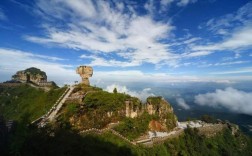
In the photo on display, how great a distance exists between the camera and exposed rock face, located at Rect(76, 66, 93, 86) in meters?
60.1

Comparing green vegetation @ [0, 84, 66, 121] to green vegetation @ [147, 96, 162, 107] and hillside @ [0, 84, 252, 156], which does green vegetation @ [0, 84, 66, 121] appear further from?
green vegetation @ [147, 96, 162, 107]

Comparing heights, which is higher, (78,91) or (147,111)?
(78,91)

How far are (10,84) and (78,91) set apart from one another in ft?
115

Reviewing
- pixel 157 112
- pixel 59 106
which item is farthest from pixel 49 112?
pixel 157 112

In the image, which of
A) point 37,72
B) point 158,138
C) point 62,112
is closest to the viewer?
point 62,112

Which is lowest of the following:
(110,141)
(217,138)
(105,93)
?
(217,138)

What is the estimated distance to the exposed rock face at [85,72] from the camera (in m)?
60.1

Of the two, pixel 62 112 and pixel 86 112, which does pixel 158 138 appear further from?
→ pixel 62 112

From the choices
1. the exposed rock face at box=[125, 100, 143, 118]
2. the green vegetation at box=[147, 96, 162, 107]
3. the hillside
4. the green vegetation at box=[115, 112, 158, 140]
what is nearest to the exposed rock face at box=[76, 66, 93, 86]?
the hillside

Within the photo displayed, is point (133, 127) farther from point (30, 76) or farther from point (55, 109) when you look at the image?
point (30, 76)

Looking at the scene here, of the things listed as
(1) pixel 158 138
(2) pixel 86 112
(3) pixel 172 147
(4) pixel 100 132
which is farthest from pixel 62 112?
(3) pixel 172 147

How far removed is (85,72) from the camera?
60.2 meters

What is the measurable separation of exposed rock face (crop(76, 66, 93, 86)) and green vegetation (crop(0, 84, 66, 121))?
5.98m

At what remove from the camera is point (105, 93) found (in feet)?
177
